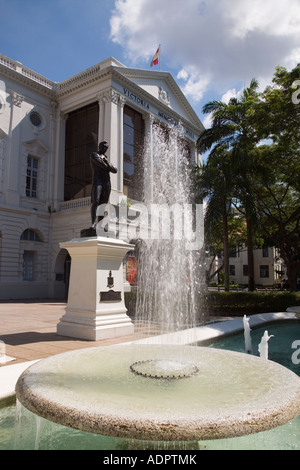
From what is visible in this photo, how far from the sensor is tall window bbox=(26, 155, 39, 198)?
987 inches

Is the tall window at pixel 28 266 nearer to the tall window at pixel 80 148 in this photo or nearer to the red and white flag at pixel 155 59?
the tall window at pixel 80 148

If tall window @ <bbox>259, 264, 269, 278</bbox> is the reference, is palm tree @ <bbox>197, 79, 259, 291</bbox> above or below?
above

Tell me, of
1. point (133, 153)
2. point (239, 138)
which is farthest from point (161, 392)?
point (133, 153)

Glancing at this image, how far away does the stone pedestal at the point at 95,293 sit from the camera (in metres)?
7.21

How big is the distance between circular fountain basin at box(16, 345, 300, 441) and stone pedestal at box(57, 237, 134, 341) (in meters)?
3.41

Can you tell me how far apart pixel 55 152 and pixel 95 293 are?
21.9 meters

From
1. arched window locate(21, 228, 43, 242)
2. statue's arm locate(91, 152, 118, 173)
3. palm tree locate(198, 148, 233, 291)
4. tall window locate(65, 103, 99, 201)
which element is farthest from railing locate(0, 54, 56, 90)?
statue's arm locate(91, 152, 118, 173)

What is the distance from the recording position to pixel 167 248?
1802cm

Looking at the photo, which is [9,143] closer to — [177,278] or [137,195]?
[137,195]

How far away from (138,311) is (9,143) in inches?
633

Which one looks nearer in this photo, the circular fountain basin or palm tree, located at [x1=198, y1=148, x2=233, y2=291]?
the circular fountain basin

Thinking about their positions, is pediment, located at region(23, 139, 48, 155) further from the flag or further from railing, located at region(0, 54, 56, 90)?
the flag

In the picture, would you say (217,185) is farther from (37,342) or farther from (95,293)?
(37,342)

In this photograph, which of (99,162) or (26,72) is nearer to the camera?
(99,162)
